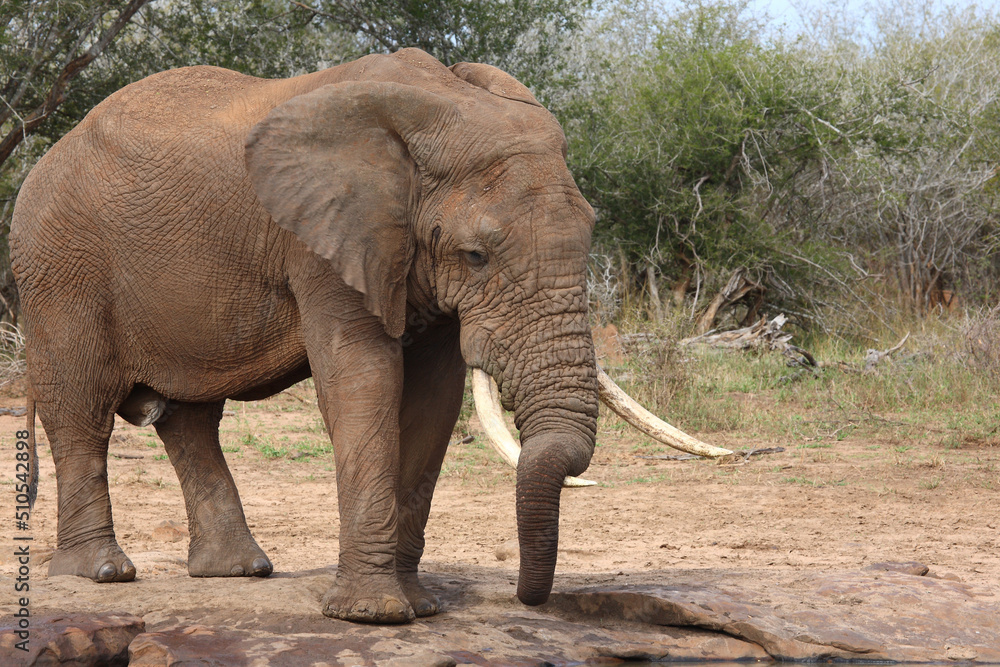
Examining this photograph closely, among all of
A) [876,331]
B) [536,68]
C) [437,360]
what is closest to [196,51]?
[536,68]

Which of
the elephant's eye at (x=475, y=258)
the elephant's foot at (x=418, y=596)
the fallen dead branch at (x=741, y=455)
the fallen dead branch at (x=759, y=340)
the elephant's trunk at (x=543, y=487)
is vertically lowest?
the elephant's foot at (x=418, y=596)

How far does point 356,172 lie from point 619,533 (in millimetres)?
3695

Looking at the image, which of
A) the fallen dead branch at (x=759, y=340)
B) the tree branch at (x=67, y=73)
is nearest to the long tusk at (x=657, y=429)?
the fallen dead branch at (x=759, y=340)

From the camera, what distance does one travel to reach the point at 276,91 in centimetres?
466

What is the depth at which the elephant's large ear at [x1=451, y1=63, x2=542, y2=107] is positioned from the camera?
4406 mm

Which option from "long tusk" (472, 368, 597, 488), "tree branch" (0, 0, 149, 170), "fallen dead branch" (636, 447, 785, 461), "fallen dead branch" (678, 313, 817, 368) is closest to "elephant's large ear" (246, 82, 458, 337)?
"long tusk" (472, 368, 597, 488)

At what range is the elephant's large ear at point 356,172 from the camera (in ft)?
13.6

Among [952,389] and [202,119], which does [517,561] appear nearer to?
[202,119]

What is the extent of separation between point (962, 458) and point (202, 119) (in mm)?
6535

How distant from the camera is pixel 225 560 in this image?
5262mm

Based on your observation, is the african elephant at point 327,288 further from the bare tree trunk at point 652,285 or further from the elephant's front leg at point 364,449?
the bare tree trunk at point 652,285

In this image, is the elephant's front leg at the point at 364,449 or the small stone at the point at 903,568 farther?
the small stone at the point at 903,568

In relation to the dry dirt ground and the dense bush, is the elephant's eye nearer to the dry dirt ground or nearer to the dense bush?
the dry dirt ground

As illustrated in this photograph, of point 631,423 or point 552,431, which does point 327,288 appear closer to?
point 552,431
